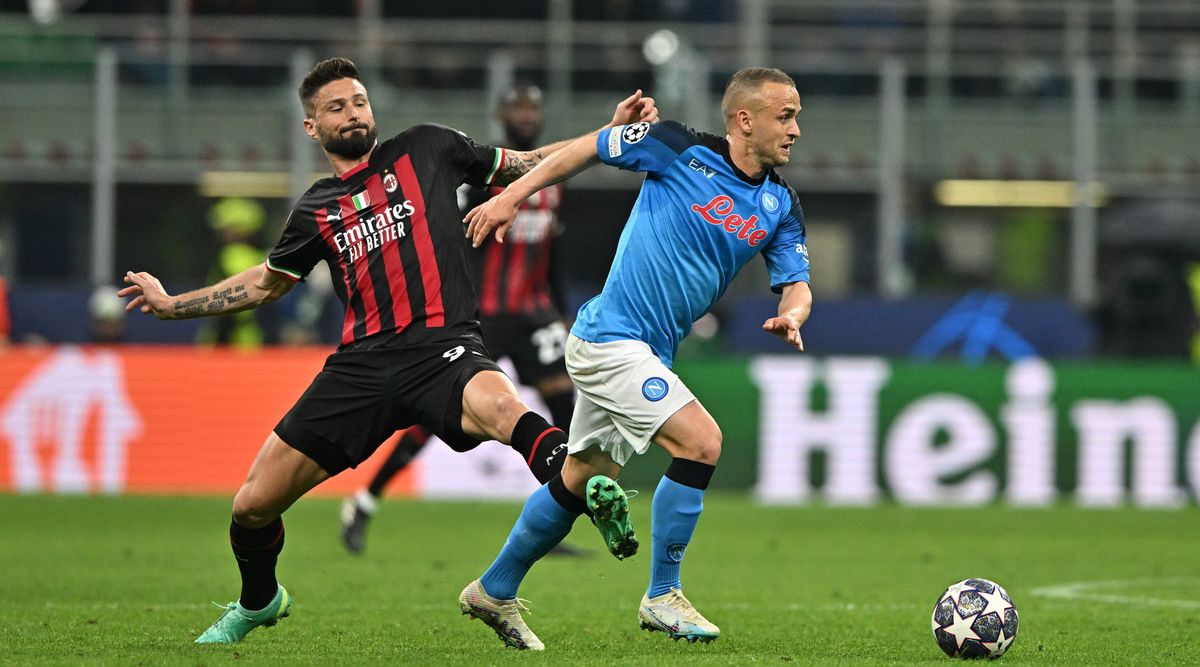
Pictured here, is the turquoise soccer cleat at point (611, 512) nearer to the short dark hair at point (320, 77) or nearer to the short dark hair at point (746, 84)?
the short dark hair at point (746, 84)

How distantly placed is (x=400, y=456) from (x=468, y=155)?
4.19m

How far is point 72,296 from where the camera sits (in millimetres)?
Result: 17922

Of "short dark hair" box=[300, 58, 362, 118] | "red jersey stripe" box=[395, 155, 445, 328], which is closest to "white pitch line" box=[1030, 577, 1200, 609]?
"red jersey stripe" box=[395, 155, 445, 328]

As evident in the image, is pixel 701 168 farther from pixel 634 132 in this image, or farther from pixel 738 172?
pixel 634 132

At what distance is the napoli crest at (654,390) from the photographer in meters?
6.25

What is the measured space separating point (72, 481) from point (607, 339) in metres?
10.2

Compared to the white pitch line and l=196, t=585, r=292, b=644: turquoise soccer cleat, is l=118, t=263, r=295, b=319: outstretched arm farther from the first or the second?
the white pitch line

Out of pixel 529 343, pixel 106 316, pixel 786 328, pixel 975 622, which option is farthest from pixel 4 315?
pixel 975 622

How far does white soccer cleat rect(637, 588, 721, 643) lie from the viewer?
643 centimetres

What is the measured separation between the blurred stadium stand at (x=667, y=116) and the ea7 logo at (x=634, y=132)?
35.7 ft

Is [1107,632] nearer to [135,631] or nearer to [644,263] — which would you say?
[644,263]

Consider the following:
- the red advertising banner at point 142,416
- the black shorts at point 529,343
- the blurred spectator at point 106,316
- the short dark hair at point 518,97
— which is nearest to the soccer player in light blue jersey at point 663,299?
the short dark hair at point 518,97

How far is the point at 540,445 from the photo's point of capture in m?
6.04

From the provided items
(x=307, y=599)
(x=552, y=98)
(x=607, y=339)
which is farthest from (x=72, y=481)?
(x=607, y=339)
